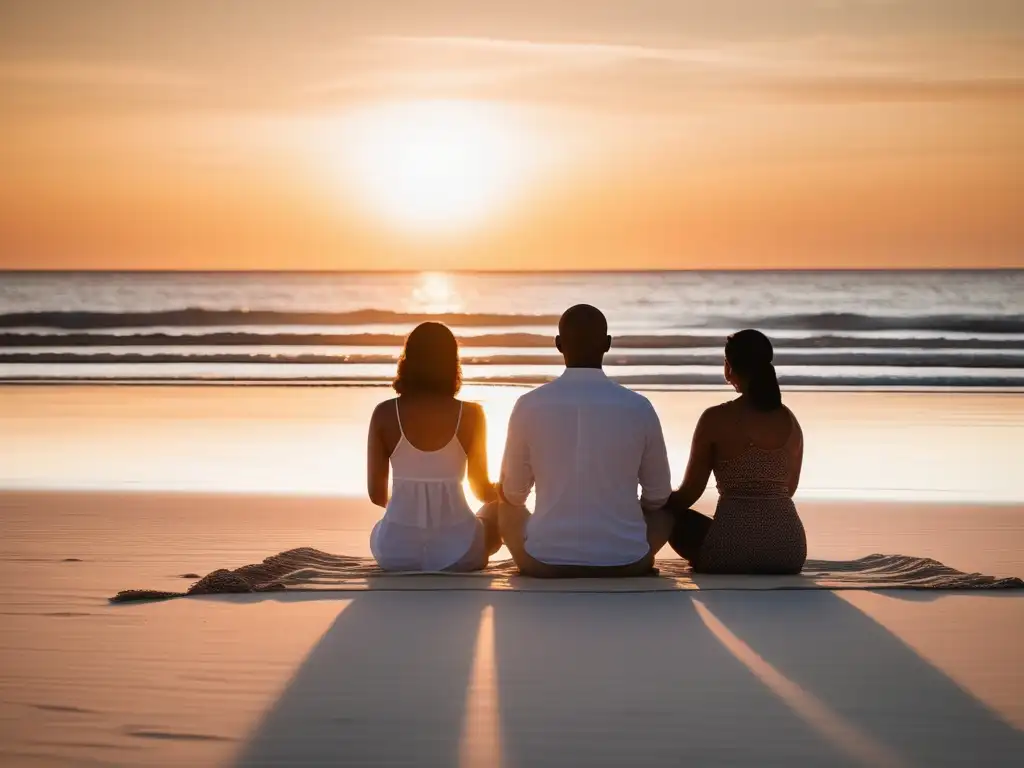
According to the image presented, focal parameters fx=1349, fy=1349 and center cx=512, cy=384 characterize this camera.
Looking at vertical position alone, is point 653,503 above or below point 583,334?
below

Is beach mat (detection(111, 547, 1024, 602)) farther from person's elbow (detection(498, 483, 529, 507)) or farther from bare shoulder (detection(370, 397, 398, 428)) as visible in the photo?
bare shoulder (detection(370, 397, 398, 428))

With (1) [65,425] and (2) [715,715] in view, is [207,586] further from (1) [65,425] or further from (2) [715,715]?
(1) [65,425]

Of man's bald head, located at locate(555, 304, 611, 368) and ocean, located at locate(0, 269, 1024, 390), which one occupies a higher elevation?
ocean, located at locate(0, 269, 1024, 390)

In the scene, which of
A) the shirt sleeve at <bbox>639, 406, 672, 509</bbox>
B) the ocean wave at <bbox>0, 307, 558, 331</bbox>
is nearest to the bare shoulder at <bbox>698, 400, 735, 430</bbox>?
the shirt sleeve at <bbox>639, 406, 672, 509</bbox>

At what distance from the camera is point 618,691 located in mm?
3979

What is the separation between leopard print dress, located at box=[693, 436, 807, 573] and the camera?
5770mm

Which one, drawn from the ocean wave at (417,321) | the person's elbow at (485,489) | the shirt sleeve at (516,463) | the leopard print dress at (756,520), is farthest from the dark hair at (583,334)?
the ocean wave at (417,321)

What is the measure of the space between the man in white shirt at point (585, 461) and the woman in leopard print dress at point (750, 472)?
1.02ft

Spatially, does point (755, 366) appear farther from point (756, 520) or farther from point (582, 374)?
point (582, 374)

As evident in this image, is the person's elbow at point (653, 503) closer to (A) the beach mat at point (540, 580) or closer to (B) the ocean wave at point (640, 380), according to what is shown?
(A) the beach mat at point (540, 580)

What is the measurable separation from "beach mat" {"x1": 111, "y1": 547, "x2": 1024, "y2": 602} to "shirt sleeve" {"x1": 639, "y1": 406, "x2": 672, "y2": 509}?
360mm

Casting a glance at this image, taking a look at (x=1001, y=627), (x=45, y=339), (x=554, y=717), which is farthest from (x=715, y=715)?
(x=45, y=339)

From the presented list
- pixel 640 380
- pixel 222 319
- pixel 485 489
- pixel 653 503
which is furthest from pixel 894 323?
pixel 485 489

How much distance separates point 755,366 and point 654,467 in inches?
24.8
